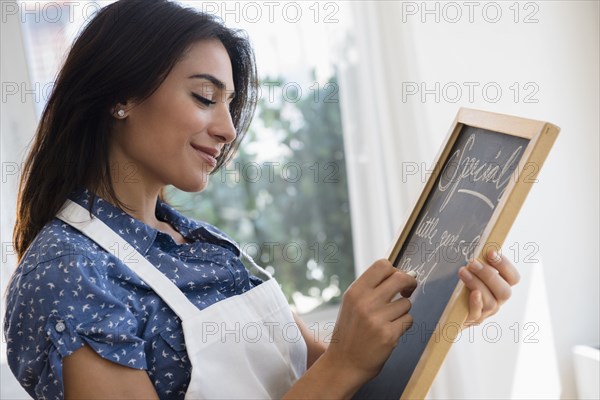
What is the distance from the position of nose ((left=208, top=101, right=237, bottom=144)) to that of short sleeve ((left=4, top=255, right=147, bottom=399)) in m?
0.30

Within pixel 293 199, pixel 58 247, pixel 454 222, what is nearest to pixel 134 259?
pixel 58 247

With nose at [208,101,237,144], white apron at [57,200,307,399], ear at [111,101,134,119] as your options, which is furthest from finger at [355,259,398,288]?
ear at [111,101,134,119]

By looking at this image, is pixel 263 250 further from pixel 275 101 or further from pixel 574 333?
pixel 574 333

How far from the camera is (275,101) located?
2.49 m

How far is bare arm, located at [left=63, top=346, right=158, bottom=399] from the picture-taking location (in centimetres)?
99

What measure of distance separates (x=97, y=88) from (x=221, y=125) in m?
0.20

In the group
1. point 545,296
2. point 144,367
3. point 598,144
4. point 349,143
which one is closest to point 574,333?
point 545,296

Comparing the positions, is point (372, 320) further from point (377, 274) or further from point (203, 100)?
point (203, 100)

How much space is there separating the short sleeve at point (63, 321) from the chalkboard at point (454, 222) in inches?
14.8

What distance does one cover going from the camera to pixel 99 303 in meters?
1.02

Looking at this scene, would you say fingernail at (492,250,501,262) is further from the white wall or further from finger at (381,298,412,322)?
the white wall

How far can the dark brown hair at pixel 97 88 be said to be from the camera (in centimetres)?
118

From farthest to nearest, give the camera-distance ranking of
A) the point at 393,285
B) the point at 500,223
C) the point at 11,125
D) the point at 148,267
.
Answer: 1. the point at 11,125
2. the point at 148,267
3. the point at 393,285
4. the point at 500,223

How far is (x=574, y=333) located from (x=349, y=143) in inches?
31.9
